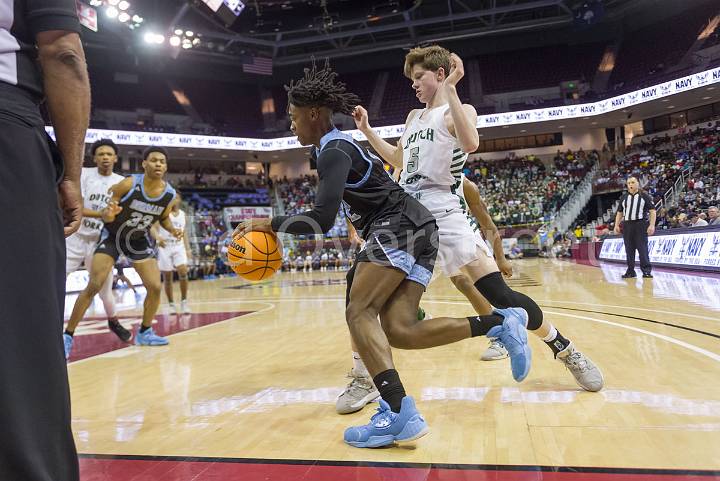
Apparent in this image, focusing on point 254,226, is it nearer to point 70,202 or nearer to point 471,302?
point 70,202

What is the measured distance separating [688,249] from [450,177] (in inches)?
390

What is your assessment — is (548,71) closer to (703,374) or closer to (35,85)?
(703,374)

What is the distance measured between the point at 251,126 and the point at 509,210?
18.2 metres

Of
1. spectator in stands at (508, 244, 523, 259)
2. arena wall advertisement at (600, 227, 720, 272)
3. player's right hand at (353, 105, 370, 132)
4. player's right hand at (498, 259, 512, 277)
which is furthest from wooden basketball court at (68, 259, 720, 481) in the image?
spectator in stands at (508, 244, 523, 259)

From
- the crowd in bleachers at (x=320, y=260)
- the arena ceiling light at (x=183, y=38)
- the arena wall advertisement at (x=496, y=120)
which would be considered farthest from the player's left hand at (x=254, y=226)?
the arena ceiling light at (x=183, y=38)

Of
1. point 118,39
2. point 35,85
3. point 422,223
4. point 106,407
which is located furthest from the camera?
point 118,39

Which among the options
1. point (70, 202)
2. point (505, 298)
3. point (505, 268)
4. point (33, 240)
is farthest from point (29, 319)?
point (505, 268)

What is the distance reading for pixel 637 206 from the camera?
382 inches

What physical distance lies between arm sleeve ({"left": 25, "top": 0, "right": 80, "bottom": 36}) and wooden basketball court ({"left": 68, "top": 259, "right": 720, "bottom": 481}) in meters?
1.66

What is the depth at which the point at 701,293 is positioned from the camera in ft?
22.6

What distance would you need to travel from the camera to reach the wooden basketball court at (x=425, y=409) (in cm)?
200

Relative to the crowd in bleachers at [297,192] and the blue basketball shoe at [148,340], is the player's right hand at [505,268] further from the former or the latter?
the crowd in bleachers at [297,192]

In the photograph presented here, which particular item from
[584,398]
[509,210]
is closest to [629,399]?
[584,398]

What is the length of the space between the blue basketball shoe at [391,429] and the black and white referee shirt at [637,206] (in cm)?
918
